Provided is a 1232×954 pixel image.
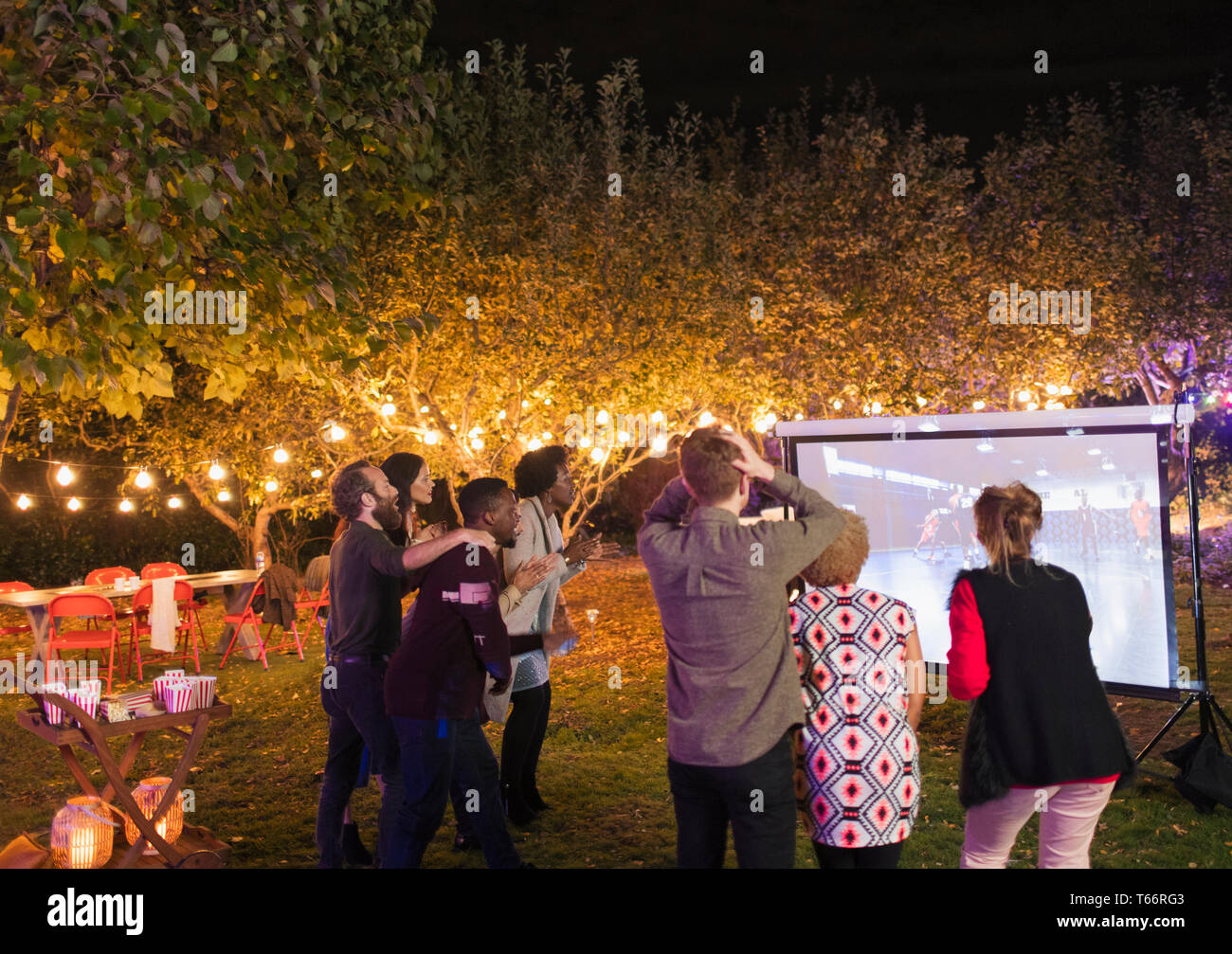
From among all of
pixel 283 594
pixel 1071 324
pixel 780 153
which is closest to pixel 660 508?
pixel 283 594

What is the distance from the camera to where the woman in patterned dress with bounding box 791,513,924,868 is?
113 inches

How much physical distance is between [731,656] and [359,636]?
198cm

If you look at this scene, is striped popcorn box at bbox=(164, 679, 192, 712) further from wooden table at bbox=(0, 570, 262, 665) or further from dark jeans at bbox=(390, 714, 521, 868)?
wooden table at bbox=(0, 570, 262, 665)

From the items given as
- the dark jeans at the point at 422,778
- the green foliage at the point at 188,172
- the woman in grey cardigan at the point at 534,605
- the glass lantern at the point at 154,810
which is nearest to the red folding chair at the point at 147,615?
the glass lantern at the point at 154,810

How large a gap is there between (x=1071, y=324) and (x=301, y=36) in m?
11.6

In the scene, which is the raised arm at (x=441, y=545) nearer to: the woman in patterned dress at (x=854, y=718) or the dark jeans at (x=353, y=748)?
the dark jeans at (x=353, y=748)

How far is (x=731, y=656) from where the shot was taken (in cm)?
278

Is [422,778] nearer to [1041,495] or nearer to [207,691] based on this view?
[207,691]

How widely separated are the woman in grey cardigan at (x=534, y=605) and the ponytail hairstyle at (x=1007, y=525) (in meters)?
2.16

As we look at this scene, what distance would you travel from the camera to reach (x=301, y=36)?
17.1 ft

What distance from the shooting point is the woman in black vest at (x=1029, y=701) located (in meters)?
3.07

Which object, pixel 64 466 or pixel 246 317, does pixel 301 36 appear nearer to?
pixel 246 317

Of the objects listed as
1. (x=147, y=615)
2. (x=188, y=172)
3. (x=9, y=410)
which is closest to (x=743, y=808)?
(x=188, y=172)

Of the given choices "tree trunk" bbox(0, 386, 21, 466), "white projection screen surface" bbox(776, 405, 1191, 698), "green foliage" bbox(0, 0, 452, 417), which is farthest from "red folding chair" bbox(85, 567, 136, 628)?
"white projection screen surface" bbox(776, 405, 1191, 698)
